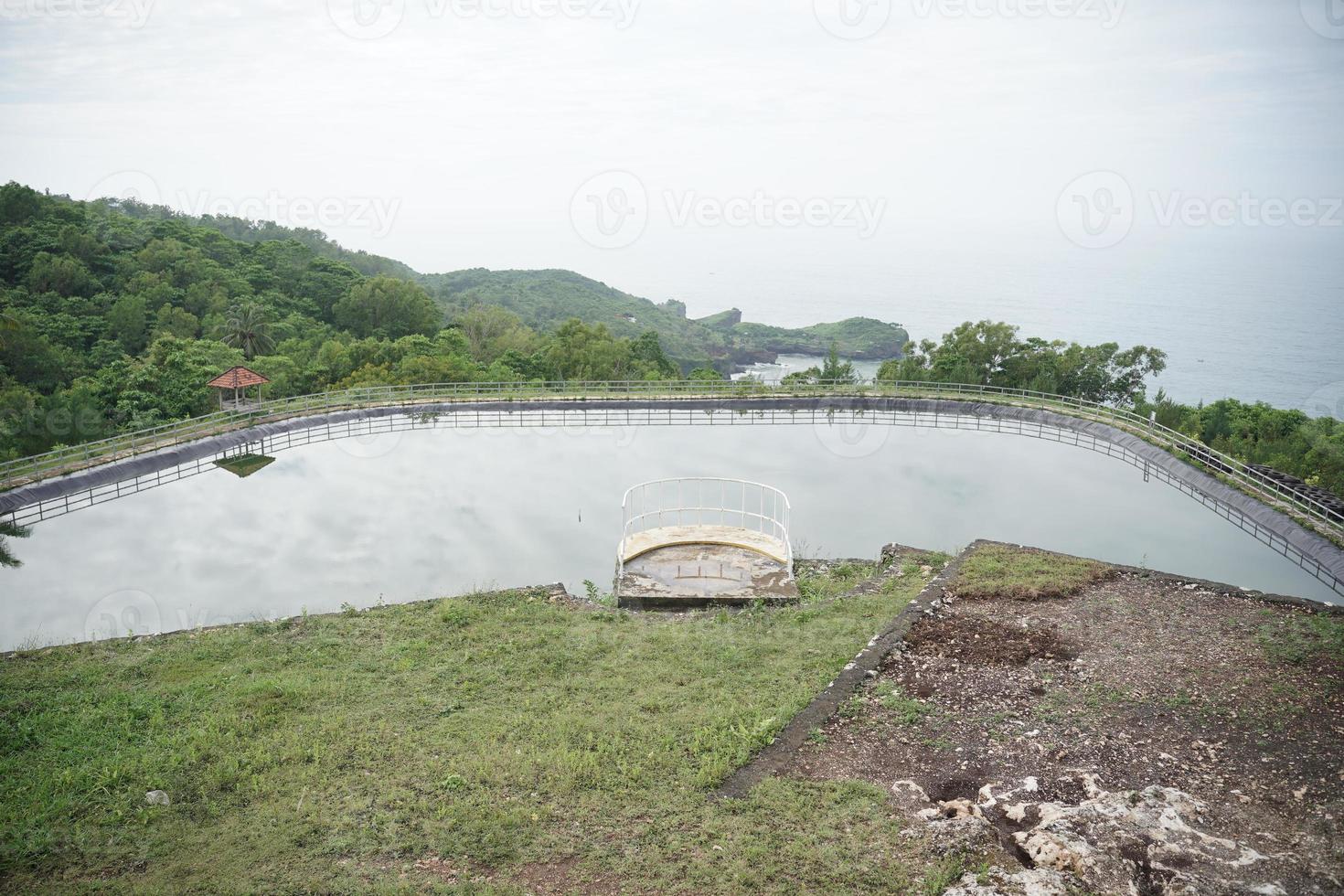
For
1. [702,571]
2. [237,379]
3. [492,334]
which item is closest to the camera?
[702,571]

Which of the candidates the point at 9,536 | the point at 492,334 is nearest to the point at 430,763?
the point at 9,536

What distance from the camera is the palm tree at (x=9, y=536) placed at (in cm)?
1762

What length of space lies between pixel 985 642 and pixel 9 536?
1866 cm

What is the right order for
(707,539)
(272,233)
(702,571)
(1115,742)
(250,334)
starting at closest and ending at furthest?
(1115,742)
(702,571)
(707,539)
(250,334)
(272,233)

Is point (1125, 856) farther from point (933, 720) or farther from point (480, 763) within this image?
point (480, 763)

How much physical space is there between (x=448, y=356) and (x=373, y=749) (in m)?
31.6

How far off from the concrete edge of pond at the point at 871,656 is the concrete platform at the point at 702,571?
189cm

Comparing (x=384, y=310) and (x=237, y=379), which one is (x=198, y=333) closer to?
(x=384, y=310)

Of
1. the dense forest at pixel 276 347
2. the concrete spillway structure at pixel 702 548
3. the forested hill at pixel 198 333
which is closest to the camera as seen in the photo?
the concrete spillway structure at pixel 702 548

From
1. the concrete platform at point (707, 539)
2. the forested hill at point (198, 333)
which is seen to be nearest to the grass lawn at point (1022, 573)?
the concrete platform at point (707, 539)

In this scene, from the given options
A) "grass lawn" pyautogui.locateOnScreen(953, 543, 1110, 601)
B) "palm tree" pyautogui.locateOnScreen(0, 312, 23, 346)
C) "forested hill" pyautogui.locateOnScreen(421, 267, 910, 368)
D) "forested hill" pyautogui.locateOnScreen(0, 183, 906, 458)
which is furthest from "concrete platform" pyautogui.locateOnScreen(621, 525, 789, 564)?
"forested hill" pyautogui.locateOnScreen(421, 267, 910, 368)

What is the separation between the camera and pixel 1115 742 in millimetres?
10922

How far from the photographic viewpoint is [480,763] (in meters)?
10.5

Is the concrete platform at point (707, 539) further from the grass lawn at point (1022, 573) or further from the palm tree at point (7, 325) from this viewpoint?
the palm tree at point (7, 325)
